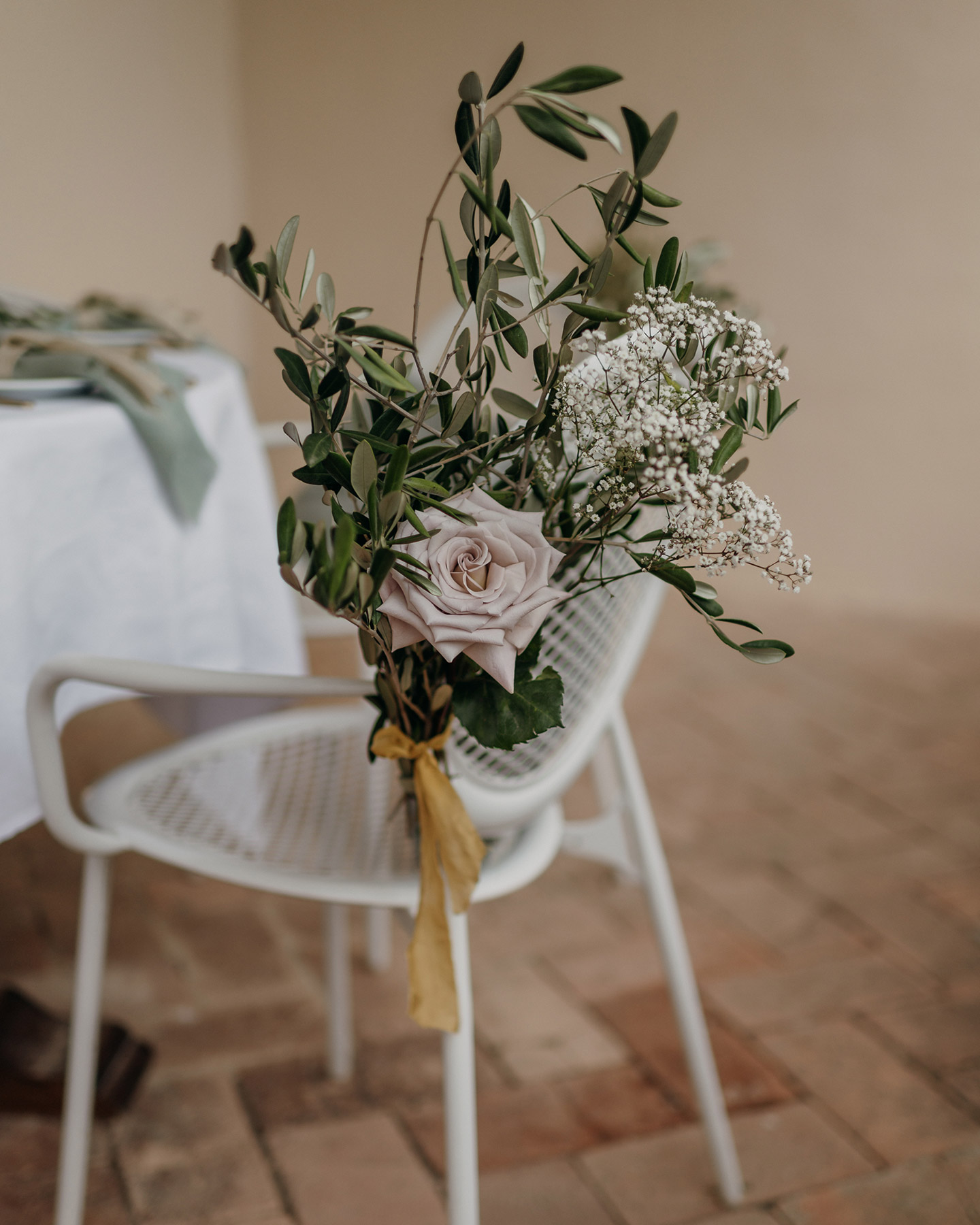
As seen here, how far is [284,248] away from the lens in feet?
1.62

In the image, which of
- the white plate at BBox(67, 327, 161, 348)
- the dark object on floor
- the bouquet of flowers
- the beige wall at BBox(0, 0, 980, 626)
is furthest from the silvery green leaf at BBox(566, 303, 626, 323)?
the beige wall at BBox(0, 0, 980, 626)

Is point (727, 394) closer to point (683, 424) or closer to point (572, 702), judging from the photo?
point (683, 424)

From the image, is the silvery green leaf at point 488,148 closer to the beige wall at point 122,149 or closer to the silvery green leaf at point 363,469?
the silvery green leaf at point 363,469

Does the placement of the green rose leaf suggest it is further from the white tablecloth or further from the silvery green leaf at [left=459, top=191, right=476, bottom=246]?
the white tablecloth

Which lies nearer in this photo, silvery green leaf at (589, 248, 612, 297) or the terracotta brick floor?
silvery green leaf at (589, 248, 612, 297)

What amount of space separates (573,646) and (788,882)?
3.64ft

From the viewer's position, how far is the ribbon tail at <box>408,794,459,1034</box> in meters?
0.66

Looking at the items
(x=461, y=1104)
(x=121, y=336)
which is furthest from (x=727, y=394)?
(x=121, y=336)

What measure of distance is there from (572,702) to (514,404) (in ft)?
1.00

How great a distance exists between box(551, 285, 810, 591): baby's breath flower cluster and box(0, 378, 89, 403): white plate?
579 millimetres


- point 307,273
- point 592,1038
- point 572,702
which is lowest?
point 592,1038

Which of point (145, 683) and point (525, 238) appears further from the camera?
point (145, 683)

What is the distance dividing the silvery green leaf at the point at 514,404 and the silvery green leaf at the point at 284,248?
0.12 metres

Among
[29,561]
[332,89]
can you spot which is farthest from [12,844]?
[332,89]
